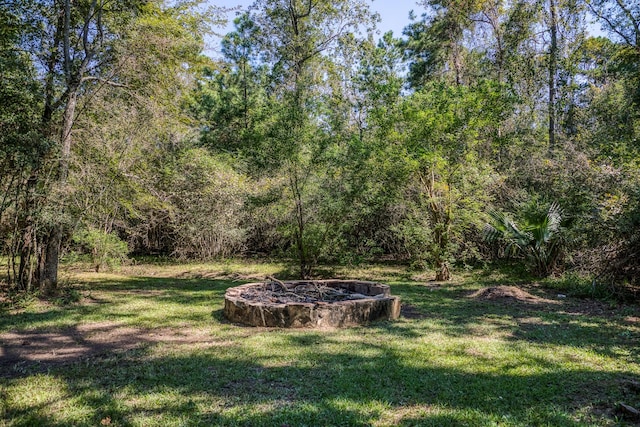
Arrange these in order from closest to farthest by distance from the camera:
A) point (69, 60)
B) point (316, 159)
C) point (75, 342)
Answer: point (75, 342) < point (69, 60) < point (316, 159)

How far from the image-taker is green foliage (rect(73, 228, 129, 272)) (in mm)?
10117

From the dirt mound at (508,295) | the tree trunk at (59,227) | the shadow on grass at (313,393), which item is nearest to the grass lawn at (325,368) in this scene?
the shadow on grass at (313,393)

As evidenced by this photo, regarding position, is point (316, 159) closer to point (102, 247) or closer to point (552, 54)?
point (102, 247)

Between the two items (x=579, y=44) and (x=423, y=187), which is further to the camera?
(x=579, y=44)

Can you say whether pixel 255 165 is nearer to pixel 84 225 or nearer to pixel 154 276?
pixel 154 276

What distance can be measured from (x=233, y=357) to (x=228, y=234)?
8982mm

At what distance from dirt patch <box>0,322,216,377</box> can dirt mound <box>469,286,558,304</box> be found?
572 centimetres

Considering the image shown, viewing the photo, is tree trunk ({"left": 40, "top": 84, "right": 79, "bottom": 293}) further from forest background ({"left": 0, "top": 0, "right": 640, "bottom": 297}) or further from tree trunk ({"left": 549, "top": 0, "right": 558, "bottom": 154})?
tree trunk ({"left": 549, "top": 0, "right": 558, "bottom": 154})

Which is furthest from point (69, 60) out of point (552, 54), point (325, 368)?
point (552, 54)

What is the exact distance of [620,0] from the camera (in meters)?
10.6

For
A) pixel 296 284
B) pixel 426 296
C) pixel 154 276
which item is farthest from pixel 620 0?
pixel 154 276

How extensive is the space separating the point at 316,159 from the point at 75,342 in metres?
6.92

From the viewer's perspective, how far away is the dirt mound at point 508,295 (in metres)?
7.81

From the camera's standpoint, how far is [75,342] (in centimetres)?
518
